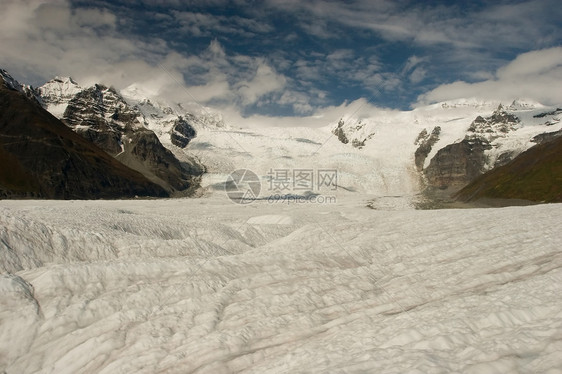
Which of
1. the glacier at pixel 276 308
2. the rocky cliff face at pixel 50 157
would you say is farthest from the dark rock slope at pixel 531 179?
the rocky cliff face at pixel 50 157

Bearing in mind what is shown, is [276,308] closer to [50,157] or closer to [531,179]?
[531,179]

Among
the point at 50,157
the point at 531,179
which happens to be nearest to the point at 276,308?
the point at 531,179

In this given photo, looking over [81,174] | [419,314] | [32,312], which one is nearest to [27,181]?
[81,174]

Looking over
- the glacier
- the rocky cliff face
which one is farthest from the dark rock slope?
the rocky cliff face

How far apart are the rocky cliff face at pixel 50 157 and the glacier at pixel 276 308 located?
143 meters

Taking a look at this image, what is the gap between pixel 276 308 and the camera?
1538cm

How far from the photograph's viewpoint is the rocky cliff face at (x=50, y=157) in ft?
515

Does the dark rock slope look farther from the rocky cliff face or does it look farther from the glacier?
the rocky cliff face

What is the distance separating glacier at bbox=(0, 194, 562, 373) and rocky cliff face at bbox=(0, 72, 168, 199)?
14291cm

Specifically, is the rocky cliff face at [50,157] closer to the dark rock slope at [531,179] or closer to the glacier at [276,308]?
the glacier at [276,308]

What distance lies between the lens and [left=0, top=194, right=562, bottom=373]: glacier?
11.1 m

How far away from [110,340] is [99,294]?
10.9 feet

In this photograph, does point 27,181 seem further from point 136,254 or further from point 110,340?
point 110,340

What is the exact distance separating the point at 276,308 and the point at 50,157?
178 metres
